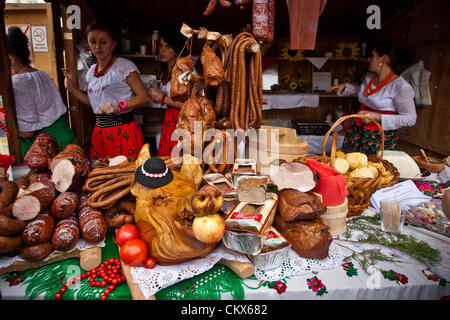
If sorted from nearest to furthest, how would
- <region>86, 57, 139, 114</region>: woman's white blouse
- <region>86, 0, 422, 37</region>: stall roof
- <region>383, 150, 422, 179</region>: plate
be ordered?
<region>383, 150, 422, 179</region>: plate → <region>86, 57, 139, 114</region>: woman's white blouse → <region>86, 0, 422, 37</region>: stall roof

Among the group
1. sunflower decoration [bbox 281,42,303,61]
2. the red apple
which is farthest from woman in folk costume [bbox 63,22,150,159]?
sunflower decoration [bbox 281,42,303,61]

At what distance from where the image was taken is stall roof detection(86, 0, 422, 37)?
3805mm

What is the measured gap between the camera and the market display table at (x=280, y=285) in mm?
1049

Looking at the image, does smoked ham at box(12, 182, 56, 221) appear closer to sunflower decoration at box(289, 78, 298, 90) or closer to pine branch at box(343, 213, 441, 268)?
pine branch at box(343, 213, 441, 268)

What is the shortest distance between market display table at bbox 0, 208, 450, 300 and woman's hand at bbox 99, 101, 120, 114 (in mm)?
1550

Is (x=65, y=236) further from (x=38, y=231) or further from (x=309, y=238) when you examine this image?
(x=309, y=238)

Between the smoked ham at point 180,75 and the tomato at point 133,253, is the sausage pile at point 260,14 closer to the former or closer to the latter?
the smoked ham at point 180,75

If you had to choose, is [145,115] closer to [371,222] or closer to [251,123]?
[251,123]

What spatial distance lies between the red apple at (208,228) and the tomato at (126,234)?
1.01 feet

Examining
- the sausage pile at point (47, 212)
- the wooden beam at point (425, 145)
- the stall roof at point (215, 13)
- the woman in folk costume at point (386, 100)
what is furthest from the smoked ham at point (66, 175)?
the wooden beam at point (425, 145)

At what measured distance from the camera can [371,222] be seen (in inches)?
59.3
